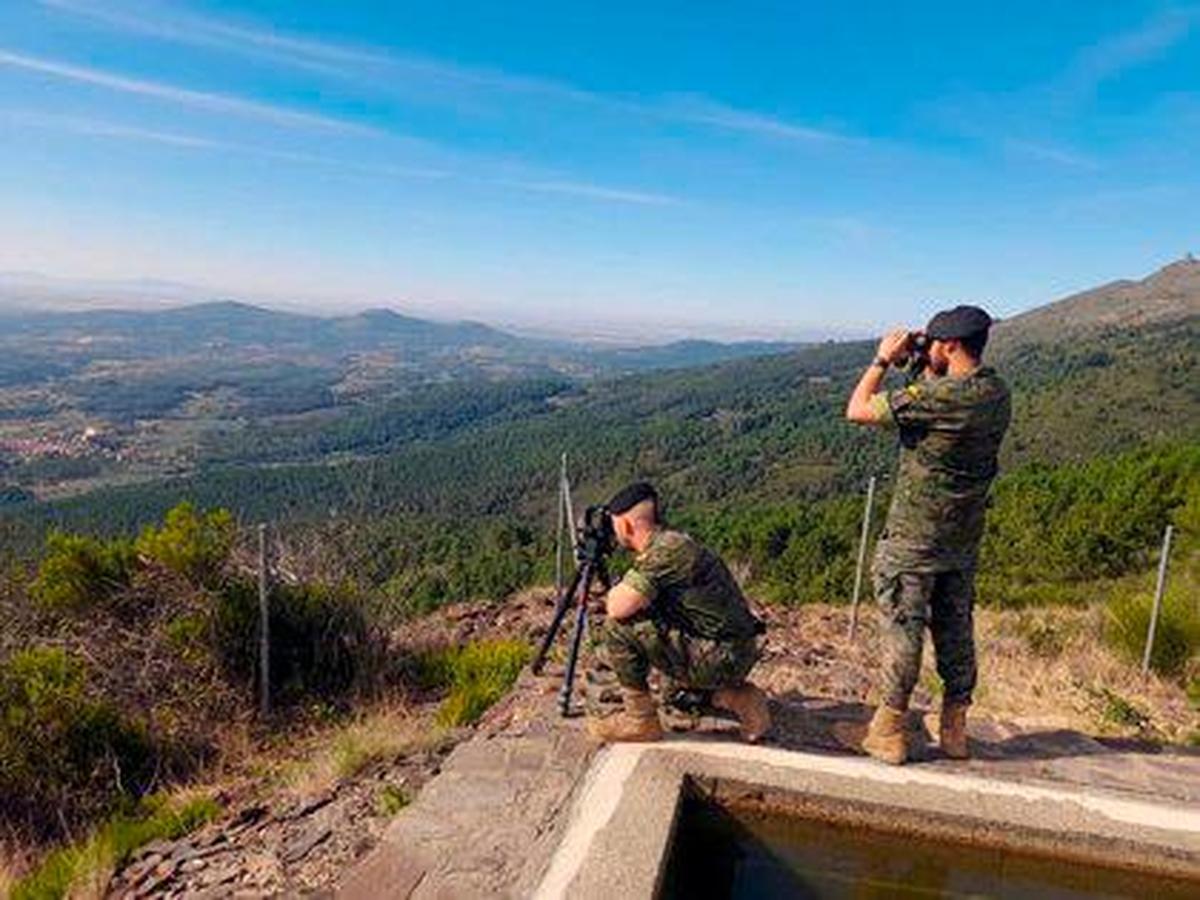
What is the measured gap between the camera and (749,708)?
151 inches

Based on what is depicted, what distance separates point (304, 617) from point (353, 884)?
3075mm

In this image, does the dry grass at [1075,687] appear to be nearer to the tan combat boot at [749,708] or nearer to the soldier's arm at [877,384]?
the tan combat boot at [749,708]

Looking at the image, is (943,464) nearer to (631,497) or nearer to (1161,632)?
(631,497)

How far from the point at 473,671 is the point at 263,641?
1.16 m

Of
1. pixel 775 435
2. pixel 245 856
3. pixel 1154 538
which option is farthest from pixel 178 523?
pixel 775 435

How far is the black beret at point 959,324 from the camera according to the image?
141 inches

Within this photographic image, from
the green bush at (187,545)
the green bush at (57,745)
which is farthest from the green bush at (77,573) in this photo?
the green bush at (57,745)

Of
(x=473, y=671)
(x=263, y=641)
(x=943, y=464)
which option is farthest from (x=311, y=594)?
(x=943, y=464)

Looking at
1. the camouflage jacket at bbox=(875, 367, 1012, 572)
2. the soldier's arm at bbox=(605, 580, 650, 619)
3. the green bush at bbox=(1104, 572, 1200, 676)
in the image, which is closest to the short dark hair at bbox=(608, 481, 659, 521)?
the soldier's arm at bbox=(605, 580, 650, 619)

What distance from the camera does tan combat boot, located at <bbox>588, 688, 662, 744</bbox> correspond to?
367cm

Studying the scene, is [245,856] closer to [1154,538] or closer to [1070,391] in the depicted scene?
[1154,538]

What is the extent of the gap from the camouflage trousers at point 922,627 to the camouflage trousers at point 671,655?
519 millimetres

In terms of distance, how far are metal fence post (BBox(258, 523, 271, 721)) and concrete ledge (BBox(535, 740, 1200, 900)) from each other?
2.34m

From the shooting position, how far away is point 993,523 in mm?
21500
